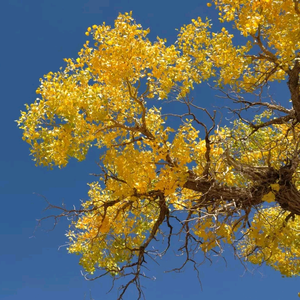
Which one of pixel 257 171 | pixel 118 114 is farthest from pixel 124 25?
pixel 257 171

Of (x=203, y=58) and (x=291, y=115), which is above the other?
(x=203, y=58)

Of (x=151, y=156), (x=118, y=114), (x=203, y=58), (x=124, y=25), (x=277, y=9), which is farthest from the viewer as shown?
(x=203, y=58)

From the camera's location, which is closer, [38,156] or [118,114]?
[38,156]

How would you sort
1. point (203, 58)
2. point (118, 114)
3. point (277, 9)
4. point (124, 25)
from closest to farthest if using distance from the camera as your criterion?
1. point (277, 9)
2. point (124, 25)
3. point (118, 114)
4. point (203, 58)

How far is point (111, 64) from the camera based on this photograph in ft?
17.1

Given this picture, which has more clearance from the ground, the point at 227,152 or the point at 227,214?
the point at 227,152

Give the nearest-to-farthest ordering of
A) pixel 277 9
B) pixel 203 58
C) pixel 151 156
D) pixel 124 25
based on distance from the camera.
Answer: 1. pixel 277 9
2. pixel 124 25
3. pixel 151 156
4. pixel 203 58

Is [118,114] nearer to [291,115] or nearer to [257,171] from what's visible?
[257,171]

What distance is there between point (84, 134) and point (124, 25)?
5.54ft

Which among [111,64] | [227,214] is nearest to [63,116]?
[111,64]

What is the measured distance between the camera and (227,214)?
5.42m

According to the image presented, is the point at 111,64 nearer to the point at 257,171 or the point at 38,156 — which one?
the point at 38,156

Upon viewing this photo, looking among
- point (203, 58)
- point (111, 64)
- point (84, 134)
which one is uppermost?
point (203, 58)

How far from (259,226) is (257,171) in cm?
84
